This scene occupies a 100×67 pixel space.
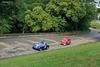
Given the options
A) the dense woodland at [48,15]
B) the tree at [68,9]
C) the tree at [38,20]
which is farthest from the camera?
the tree at [68,9]

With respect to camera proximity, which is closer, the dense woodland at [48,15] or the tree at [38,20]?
the dense woodland at [48,15]

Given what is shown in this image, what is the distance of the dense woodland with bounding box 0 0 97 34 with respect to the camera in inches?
2235

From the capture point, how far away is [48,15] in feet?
195

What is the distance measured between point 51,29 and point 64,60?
4808cm

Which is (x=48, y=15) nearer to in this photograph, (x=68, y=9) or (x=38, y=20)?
(x=38, y=20)

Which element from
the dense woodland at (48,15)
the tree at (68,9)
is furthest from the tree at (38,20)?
the tree at (68,9)

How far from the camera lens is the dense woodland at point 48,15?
5677 centimetres

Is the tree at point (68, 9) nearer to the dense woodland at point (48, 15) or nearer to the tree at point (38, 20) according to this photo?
the dense woodland at point (48, 15)

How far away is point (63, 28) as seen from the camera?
6419 cm

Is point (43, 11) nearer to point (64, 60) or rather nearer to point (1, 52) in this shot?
point (1, 52)

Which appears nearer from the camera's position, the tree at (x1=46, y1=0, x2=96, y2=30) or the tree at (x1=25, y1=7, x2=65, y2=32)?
the tree at (x1=25, y1=7, x2=65, y2=32)

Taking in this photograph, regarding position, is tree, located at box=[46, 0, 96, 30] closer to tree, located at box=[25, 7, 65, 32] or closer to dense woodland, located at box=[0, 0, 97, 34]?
dense woodland, located at box=[0, 0, 97, 34]

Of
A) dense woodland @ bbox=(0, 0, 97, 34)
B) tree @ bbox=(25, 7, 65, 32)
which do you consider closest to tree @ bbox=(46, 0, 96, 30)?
dense woodland @ bbox=(0, 0, 97, 34)

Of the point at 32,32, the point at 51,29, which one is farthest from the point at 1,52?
the point at 51,29
